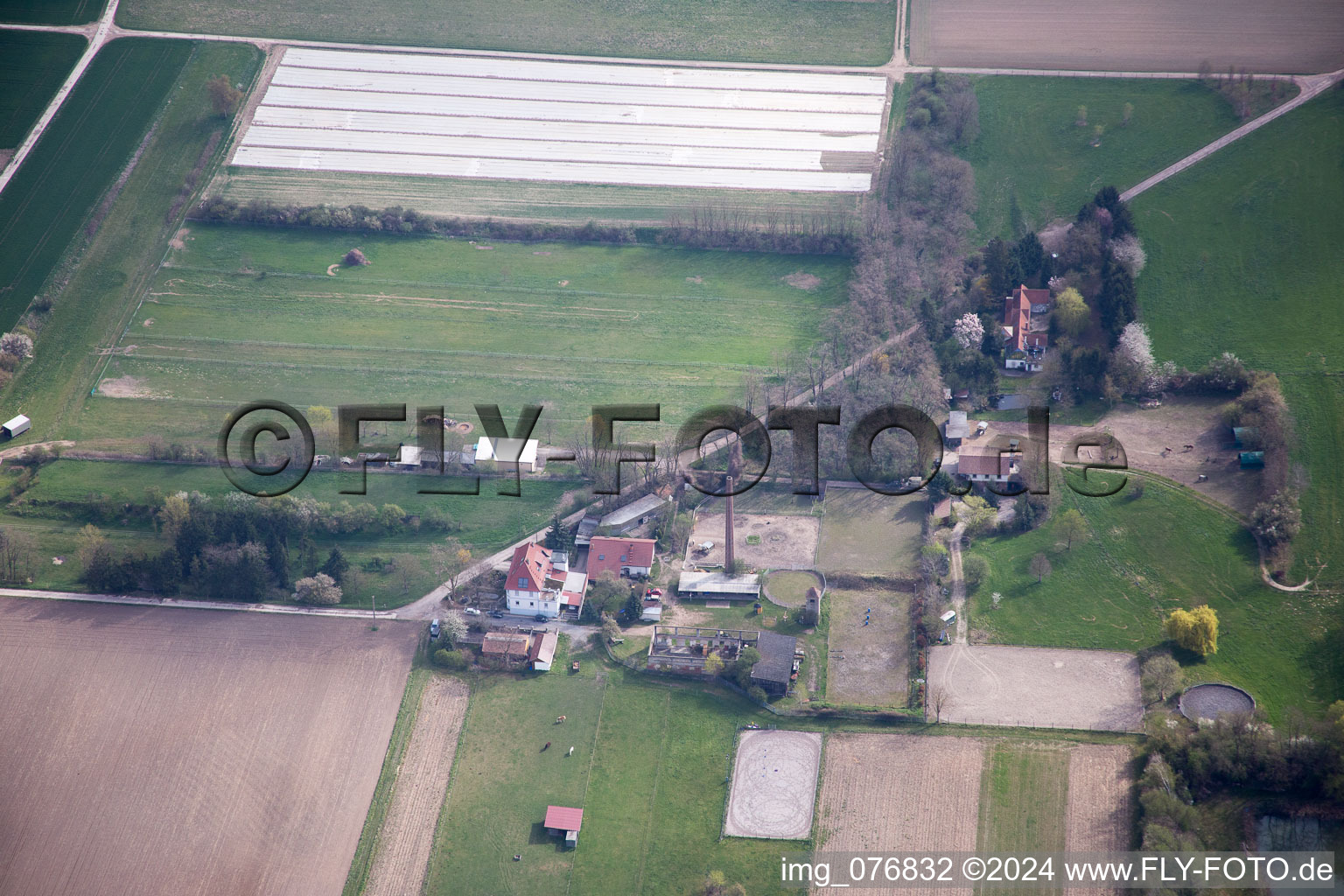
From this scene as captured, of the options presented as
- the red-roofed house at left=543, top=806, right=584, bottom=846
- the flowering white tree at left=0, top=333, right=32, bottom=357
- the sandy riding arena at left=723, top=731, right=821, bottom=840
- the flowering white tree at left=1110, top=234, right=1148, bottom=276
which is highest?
the flowering white tree at left=1110, top=234, right=1148, bottom=276

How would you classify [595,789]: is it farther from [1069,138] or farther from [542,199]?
[1069,138]

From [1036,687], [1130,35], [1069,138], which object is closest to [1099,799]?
[1036,687]

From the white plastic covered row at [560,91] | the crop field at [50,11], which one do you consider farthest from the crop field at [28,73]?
the white plastic covered row at [560,91]

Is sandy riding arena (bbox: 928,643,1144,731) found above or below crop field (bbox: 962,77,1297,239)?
below

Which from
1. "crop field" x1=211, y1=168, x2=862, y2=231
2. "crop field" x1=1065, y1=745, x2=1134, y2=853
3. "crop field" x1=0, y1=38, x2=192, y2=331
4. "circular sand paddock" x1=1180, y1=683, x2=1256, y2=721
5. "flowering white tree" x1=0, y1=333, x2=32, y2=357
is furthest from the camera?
"crop field" x1=211, y1=168, x2=862, y2=231

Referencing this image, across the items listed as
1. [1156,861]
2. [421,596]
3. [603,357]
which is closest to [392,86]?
[603,357]

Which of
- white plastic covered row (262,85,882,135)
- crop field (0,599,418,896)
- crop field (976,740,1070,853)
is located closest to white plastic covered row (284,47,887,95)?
white plastic covered row (262,85,882,135)

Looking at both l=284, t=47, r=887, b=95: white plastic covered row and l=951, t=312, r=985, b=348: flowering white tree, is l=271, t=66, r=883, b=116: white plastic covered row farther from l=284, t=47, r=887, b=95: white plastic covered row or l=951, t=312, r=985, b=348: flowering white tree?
l=951, t=312, r=985, b=348: flowering white tree
